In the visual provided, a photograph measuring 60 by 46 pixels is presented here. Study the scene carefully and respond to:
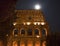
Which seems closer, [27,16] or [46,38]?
[46,38]

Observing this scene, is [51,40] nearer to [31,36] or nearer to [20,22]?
[31,36]

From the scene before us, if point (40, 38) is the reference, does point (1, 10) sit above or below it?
above

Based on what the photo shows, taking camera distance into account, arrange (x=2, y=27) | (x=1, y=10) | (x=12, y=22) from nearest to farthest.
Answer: (x=1, y=10)
(x=2, y=27)
(x=12, y=22)

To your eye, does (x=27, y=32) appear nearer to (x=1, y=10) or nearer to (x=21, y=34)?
(x=21, y=34)

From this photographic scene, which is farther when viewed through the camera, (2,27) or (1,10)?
(2,27)

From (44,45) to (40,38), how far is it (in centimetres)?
168

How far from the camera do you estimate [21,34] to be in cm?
3922

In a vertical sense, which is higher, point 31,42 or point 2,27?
point 2,27

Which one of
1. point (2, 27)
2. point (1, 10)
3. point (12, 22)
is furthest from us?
point (12, 22)

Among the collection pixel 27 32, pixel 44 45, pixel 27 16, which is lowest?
pixel 44 45

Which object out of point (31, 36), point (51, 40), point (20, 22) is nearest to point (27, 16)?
point (20, 22)

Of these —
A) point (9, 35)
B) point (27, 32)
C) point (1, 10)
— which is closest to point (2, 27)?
point (9, 35)

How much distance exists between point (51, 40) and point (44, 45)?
1.74 metres

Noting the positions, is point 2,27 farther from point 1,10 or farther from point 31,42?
point 1,10
